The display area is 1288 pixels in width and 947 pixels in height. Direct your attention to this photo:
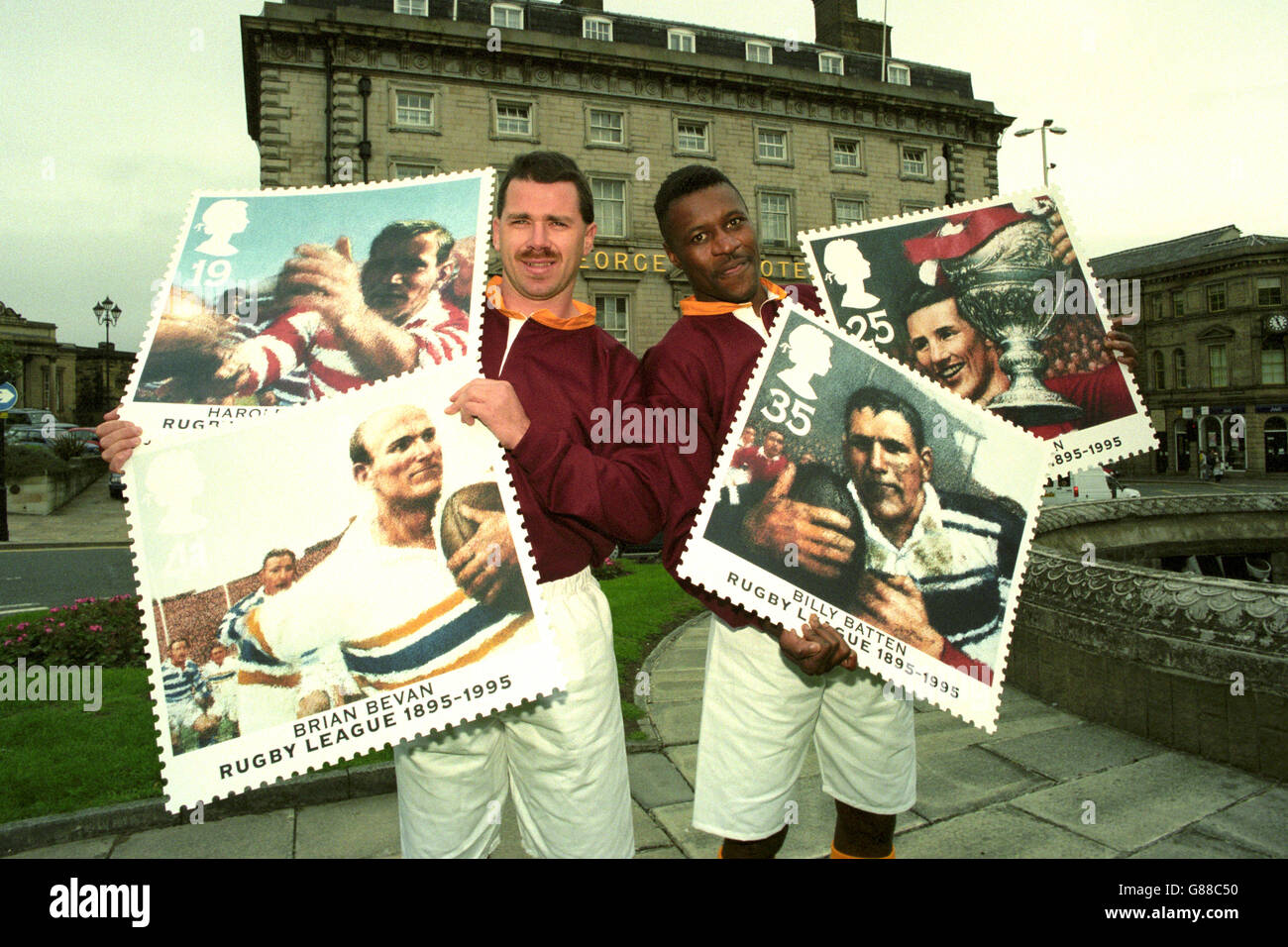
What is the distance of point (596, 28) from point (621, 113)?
4.42 metres

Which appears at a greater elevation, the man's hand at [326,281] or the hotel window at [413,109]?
the hotel window at [413,109]

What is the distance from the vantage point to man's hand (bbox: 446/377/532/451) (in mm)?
2066

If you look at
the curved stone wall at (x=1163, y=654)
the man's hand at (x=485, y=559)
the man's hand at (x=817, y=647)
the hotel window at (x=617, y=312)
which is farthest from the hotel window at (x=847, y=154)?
the man's hand at (x=485, y=559)

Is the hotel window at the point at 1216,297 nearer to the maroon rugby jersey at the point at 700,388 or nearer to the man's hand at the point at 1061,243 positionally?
the man's hand at the point at 1061,243

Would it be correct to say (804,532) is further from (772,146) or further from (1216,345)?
(1216,345)

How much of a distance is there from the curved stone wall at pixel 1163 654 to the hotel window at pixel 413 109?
2455 cm

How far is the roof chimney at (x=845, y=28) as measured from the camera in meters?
33.7

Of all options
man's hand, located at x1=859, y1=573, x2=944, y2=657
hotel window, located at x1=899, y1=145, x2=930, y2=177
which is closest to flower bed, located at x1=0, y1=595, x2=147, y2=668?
man's hand, located at x1=859, y1=573, x2=944, y2=657

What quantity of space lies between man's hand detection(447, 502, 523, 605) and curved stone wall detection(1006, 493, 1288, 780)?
4005 mm

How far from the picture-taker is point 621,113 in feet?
90.8

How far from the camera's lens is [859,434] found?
2287mm

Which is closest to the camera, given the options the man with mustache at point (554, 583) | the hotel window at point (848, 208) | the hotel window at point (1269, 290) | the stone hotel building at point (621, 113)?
the man with mustache at point (554, 583)

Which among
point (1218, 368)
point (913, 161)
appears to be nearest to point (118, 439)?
point (913, 161)

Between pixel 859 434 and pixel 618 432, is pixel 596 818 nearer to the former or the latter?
pixel 618 432
